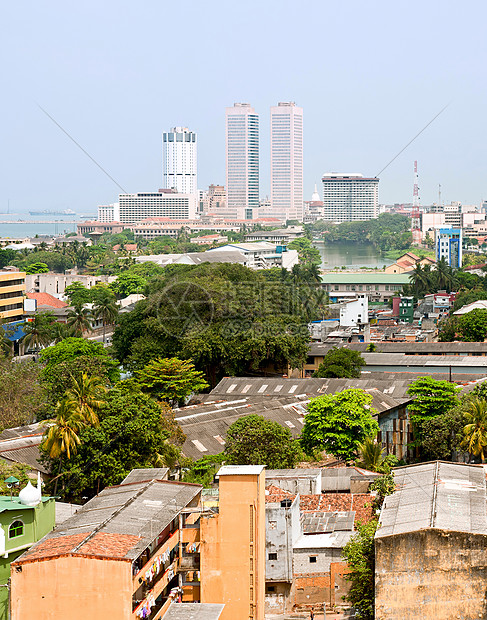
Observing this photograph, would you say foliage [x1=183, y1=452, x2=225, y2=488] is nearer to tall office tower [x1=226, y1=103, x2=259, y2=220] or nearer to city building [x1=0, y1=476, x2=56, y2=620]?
city building [x1=0, y1=476, x2=56, y2=620]

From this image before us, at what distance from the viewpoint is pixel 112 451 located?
1809 centimetres

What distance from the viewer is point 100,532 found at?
37.6ft

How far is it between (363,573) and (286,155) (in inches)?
6764

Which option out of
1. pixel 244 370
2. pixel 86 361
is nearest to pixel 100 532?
pixel 86 361

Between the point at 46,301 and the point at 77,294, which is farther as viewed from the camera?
the point at 77,294

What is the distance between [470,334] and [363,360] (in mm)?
8002

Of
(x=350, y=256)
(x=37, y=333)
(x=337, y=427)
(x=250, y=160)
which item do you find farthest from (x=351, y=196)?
(x=337, y=427)

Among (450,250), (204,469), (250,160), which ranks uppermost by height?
(250,160)

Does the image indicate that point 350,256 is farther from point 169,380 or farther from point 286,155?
point 169,380

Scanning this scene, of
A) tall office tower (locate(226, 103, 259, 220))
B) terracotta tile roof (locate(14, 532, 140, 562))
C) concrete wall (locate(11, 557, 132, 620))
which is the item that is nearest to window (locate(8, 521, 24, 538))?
terracotta tile roof (locate(14, 532, 140, 562))

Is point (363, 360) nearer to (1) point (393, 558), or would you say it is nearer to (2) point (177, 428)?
(2) point (177, 428)

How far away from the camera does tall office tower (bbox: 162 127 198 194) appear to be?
17612 cm

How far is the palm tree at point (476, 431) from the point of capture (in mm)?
20047

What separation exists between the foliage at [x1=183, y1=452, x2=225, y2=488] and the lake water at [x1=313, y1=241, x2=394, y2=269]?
68.3 meters
